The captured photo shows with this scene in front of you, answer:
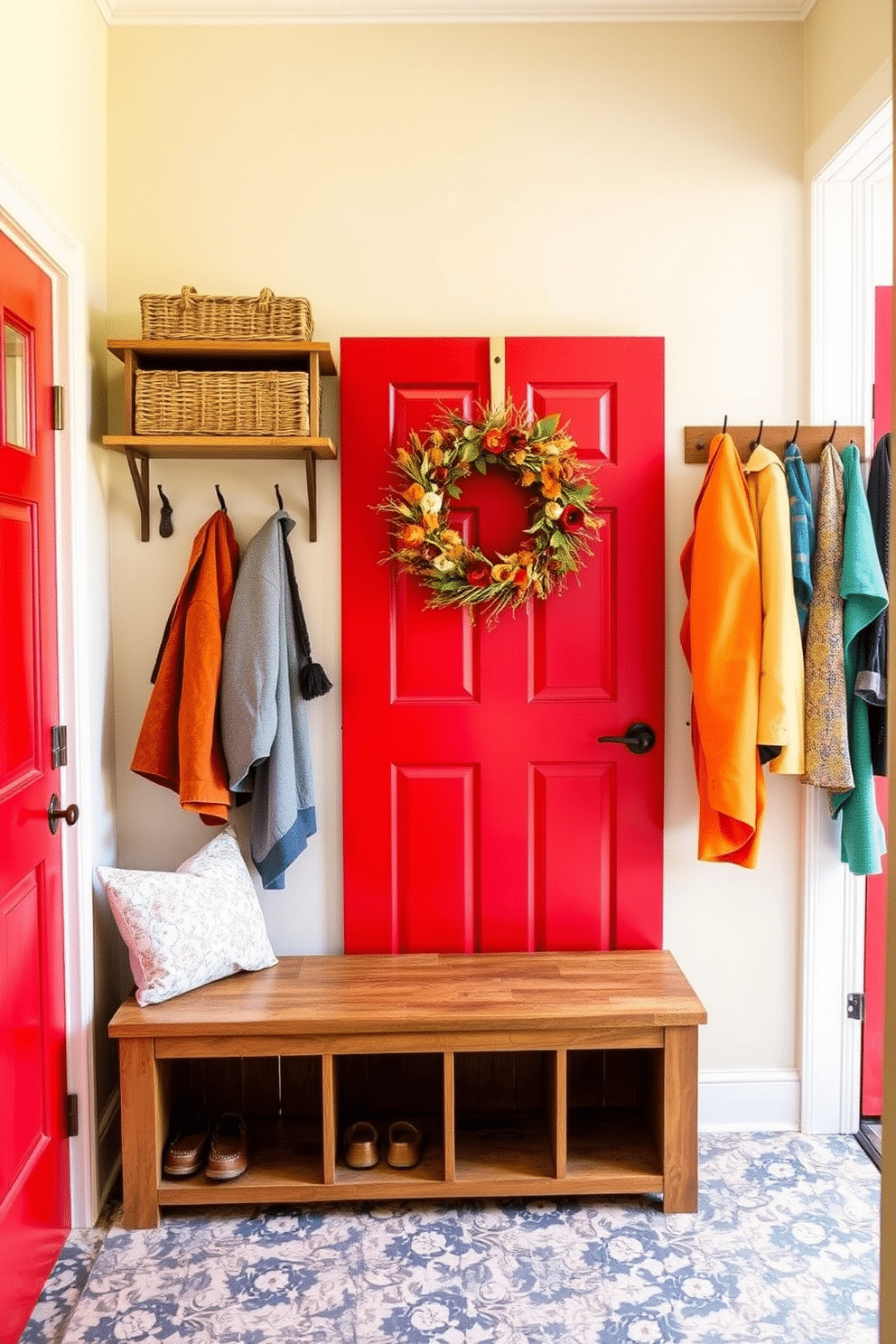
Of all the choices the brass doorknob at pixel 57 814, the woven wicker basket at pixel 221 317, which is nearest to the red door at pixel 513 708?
the woven wicker basket at pixel 221 317

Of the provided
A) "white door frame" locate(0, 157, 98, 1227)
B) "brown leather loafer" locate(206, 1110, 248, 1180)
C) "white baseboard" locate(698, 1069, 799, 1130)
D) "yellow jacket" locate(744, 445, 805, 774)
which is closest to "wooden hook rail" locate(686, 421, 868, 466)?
"yellow jacket" locate(744, 445, 805, 774)

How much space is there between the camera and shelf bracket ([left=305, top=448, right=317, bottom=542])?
8.36ft

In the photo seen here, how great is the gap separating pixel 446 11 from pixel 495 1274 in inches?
117

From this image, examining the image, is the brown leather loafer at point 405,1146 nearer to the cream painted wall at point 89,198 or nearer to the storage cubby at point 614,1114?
the storage cubby at point 614,1114

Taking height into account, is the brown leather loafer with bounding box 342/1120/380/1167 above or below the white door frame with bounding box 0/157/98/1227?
below

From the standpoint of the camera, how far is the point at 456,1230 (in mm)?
2326

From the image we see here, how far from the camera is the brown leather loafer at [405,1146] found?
7.97ft

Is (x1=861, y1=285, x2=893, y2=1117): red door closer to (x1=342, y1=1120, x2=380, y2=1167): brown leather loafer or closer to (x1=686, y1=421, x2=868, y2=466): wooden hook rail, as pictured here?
(x1=686, y1=421, x2=868, y2=466): wooden hook rail

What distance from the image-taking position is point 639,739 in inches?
105

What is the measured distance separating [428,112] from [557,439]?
3.04ft

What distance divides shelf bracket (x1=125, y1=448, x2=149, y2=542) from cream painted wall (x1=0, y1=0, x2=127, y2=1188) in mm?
90

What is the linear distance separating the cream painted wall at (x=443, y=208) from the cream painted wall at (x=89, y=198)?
0.07m

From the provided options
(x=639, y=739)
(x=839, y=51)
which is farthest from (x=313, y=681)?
(x=839, y=51)

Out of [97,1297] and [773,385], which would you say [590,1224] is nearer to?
[97,1297]
